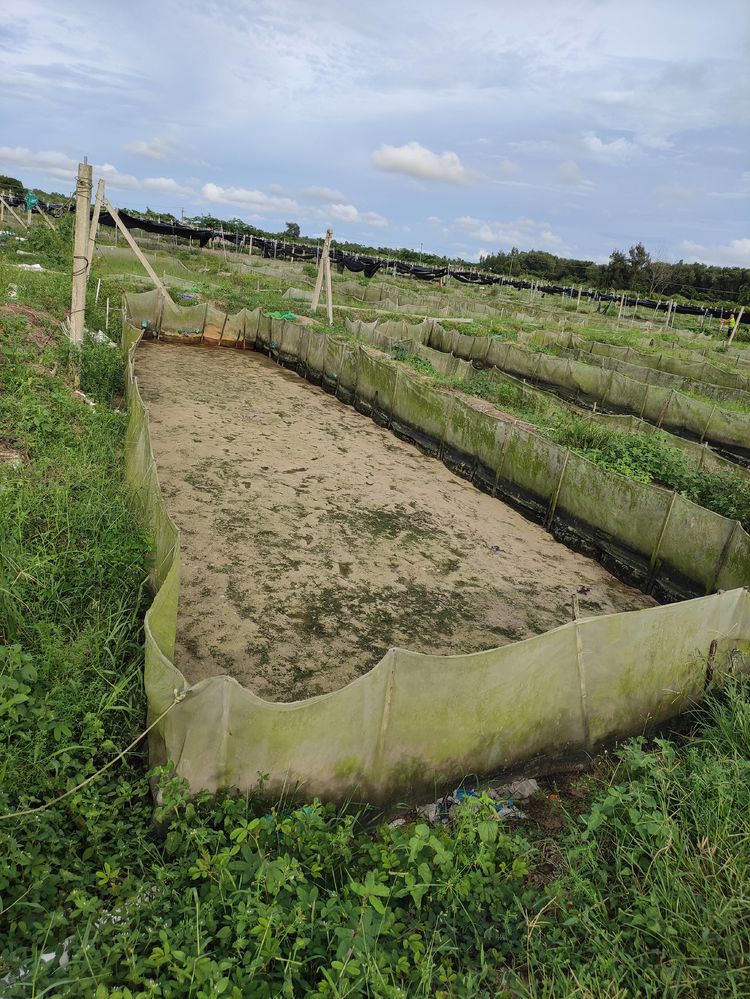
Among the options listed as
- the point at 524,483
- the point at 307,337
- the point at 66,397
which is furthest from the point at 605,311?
the point at 66,397

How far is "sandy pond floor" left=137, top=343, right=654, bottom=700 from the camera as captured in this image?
4.58 m

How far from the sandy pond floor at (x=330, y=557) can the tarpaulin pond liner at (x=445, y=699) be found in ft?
2.61

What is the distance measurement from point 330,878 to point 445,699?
39.6 inches

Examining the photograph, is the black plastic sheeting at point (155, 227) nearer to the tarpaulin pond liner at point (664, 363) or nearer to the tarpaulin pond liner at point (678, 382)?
the tarpaulin pond liner at point (664, 363)

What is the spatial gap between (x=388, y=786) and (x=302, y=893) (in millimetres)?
933

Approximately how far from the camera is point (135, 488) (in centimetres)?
525

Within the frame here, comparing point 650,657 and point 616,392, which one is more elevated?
point 616,392

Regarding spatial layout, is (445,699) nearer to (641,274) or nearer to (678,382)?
(678,382)

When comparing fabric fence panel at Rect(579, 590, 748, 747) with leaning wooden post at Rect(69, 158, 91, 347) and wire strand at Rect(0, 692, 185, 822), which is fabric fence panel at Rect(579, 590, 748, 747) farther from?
leaning wooden post at Rect(69, 158, 91, 347)

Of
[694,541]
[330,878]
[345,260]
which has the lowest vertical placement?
[330,878]

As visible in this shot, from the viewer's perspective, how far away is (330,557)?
5805mm

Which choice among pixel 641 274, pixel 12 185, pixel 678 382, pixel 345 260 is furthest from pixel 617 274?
pixel 12 185

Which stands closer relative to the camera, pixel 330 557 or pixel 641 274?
pixel 330 557

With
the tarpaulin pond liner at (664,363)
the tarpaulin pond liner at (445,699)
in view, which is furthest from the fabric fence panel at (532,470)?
the tarpaulin pond liner at (664,363)
